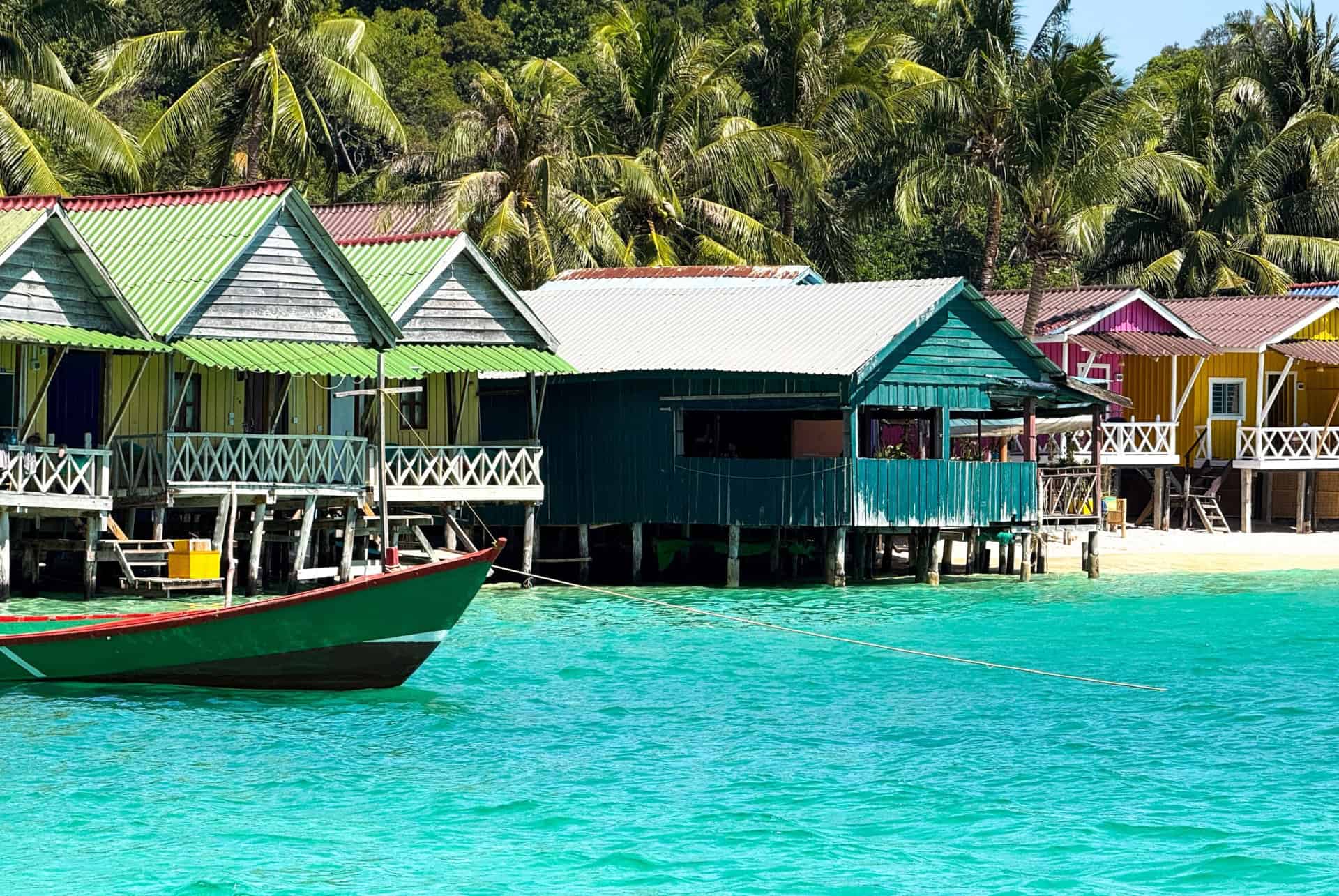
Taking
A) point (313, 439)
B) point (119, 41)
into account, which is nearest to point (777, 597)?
point (313, 439)

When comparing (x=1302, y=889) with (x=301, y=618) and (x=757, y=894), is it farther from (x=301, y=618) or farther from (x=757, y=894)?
(x=301, y=618)

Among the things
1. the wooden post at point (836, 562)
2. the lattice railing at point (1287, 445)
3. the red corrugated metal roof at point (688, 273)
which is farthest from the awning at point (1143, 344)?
the wooden post at point (836, 562)

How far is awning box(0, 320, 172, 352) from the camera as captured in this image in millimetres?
28359

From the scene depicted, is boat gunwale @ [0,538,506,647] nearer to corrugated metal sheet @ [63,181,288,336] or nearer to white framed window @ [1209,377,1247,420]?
corrugated metal sheet @ [63,181,288,336]

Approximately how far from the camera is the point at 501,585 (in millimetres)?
36375

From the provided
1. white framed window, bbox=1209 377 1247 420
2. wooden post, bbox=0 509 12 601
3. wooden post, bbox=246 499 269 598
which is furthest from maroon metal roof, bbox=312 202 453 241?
white framed window, bbox=1209 377 1247 420

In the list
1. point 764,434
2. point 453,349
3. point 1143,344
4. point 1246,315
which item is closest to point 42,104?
point 453,349

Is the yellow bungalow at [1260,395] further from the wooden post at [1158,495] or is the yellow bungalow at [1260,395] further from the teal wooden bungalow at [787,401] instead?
the teal wooden bungalow at [787,401]

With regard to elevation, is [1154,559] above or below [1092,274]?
below

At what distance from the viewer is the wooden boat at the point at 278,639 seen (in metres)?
22.3

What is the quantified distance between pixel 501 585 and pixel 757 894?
21.3 meters

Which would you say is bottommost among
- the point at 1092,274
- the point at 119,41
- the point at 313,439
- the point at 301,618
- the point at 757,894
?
the point at 757,894

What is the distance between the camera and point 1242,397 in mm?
50750

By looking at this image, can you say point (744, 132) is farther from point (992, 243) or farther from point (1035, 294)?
point (1035, 294)
